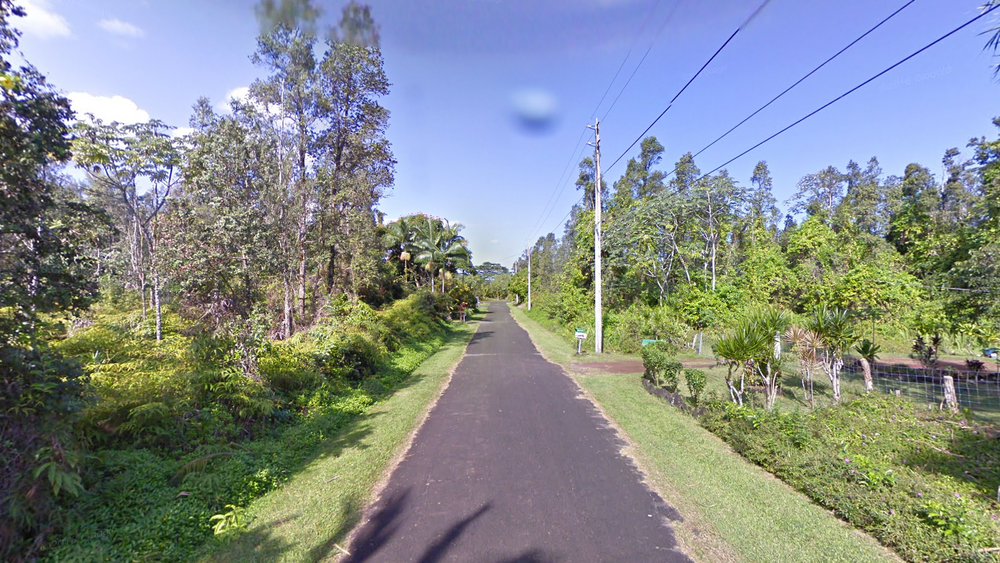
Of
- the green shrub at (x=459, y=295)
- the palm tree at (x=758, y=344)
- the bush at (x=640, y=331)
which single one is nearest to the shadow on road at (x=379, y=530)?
the palm tree at (x=758, y=344)

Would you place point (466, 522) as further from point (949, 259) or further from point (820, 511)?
point (949, 259)

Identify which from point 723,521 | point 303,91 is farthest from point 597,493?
point 303,91

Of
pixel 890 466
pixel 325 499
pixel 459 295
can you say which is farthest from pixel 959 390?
pixel 459 295

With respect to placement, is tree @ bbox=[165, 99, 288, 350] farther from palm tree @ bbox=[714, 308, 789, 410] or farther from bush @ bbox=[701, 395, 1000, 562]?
palm tree @ bbox=[714, 308, 789, 410]

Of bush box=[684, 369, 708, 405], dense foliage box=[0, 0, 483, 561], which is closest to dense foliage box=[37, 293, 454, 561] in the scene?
dense foliage box=[0, 0, 483, 561]

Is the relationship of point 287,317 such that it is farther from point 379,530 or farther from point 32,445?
point 379,530

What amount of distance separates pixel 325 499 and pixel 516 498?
7.04ft

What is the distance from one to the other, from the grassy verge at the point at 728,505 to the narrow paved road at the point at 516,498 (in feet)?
0.95

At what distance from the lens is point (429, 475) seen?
4723mm

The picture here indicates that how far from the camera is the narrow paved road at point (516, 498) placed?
10.8 feet

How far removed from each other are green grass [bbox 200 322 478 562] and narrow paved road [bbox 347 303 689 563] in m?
0.28

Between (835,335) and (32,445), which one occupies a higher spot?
(835,335)

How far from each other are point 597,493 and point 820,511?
2248mm

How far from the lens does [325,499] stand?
4090 millimetres
